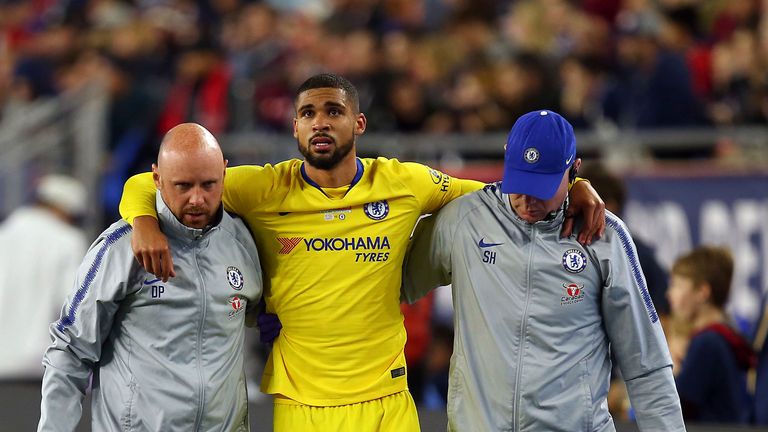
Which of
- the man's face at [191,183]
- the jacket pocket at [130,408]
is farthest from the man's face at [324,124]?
the jacket pocket at [130,408]

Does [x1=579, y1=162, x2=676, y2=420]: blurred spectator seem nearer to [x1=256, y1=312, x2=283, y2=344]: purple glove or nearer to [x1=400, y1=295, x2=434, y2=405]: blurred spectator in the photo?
[x1=256, y1=312, x2=283, y2=344]: purple glove

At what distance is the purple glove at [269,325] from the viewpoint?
4.54m

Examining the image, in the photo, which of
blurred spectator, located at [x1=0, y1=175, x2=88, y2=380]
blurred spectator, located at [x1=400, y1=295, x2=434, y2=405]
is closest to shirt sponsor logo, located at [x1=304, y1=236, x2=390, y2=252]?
blurred spectator, located at [x1=400, y1=295, x2=434, y2=405]

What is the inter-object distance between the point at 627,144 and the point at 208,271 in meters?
5.42

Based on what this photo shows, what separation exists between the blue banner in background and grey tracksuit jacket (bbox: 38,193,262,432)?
196 inches

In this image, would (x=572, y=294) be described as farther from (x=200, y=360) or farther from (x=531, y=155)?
(x=200, y=360)

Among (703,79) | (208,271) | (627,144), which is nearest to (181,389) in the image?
(208,271)

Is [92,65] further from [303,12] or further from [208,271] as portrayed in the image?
[208,271]

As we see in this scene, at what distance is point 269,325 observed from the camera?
4.55 m

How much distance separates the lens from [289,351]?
4.45 meters

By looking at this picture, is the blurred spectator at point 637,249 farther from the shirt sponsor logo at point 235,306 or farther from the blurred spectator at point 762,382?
the shirt sponsor logo at point 235,306

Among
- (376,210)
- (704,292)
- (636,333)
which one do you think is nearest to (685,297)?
(704,292)

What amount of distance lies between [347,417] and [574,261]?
1016mm

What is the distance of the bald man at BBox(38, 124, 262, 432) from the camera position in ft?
13.3
